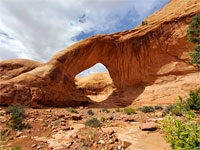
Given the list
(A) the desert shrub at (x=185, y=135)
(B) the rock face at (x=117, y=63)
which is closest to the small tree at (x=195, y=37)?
(B) the rock face at (x=117, y=63)

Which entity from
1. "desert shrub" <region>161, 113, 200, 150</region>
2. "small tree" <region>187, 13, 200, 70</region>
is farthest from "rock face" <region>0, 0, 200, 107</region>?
"desert shrub" <region>161, 113, 200, 150</region>

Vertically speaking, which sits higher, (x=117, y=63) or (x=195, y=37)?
(x=117, y=63)

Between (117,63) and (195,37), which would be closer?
(195,37)

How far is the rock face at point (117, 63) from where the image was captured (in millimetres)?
9961

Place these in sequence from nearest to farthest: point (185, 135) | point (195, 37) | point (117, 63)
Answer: point (185, 135) < point (195, 37) < point (117, 63)

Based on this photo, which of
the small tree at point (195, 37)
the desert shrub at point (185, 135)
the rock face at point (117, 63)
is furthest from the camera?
the rock face at point (117, 63)

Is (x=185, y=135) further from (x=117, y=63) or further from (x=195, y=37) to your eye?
(x=117, y=63)

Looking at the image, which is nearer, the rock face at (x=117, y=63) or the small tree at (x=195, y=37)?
the small tree at (x=195, y=37)

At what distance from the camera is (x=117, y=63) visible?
17219mm

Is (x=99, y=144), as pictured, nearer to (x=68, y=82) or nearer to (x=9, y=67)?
(x=68, y=82)

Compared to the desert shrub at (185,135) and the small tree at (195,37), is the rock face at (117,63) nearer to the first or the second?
the small tree at (195,37)

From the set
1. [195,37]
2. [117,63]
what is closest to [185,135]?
[195,37]

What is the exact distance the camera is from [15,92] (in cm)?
873

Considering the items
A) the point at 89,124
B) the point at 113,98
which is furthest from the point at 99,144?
Result: the point at 113,98
